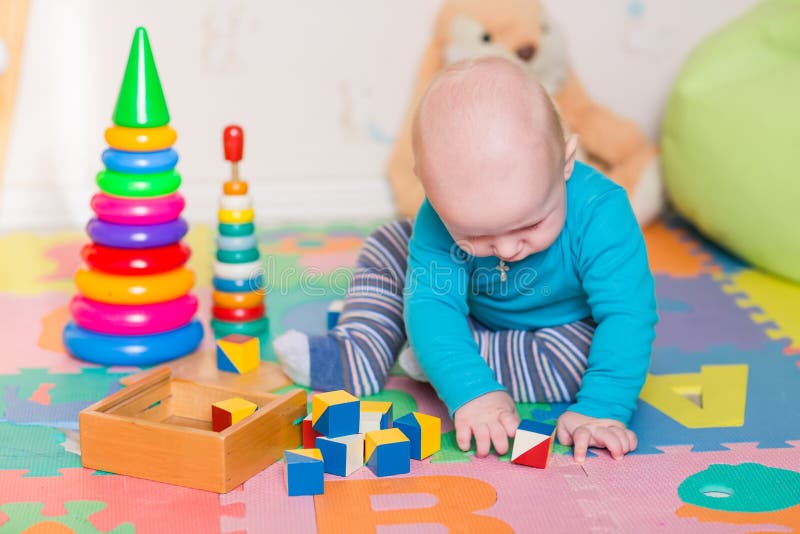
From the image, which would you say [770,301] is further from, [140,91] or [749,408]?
[140,91]

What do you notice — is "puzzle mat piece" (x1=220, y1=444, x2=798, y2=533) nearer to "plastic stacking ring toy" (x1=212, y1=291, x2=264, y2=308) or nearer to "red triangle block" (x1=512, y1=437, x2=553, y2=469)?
"red triangle block" (x1=512, y1=437, x2=553, y2=469)

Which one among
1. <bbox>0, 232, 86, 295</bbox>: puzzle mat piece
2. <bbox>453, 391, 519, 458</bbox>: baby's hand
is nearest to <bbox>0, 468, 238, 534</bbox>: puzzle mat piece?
<bbox>453, 391, 519, 458</bbox>: baby's hand

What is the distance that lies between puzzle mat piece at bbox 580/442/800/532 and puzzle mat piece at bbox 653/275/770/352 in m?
0.32

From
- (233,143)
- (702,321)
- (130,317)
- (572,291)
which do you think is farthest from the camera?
(702,321)

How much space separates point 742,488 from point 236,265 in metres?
0.71

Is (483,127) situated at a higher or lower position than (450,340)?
higher

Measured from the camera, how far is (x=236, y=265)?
1352mm

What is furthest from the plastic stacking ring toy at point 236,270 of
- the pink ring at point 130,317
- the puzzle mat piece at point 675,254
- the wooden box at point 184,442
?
the puzzle mat piece at point 675,254

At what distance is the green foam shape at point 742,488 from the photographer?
91 cm

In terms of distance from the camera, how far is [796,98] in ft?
5.22

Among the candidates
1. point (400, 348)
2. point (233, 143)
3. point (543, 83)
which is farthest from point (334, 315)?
point (543, 83)

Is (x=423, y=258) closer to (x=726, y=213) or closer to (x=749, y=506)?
(x=749, y=506)

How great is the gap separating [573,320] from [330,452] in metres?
0.36

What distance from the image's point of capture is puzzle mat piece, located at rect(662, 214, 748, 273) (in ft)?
5.57
